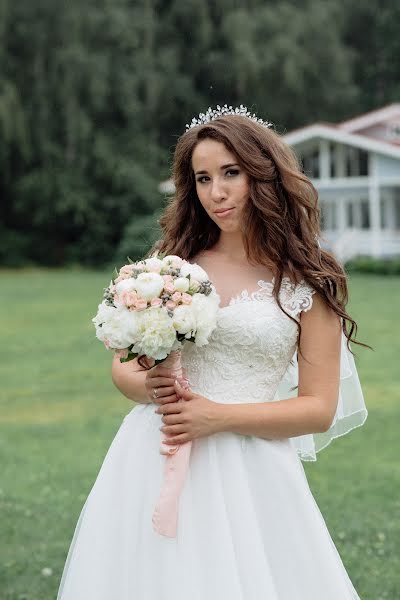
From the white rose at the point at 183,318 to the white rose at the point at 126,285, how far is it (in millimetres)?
146

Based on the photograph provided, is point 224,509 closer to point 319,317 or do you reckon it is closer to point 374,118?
point 319,317

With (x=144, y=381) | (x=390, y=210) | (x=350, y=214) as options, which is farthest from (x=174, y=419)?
(x=350, y=214)

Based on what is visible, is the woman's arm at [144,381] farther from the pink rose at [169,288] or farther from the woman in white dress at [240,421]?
the pink rose at [169,288]

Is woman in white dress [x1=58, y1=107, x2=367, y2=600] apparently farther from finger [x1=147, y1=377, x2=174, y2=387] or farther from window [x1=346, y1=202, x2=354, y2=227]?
window [x1=346, y1=202, x2=354, y2=227]

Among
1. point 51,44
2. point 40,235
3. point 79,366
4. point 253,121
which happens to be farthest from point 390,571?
point 40,235

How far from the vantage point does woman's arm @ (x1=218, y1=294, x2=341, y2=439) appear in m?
2.89

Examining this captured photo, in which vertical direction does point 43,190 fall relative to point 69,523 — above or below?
above

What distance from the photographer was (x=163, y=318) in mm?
2643

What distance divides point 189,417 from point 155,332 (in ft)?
1.05

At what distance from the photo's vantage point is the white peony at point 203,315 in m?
2.70

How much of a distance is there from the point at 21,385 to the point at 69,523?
5.67m

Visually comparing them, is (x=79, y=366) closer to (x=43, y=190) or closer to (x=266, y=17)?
(x=43, y=190)

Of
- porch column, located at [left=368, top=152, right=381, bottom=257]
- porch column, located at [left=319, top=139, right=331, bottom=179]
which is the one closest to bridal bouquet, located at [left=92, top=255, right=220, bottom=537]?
porch column, located at [left=368, top=152, right=381, bottom=257]

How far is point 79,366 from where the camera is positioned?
13.3 meters
